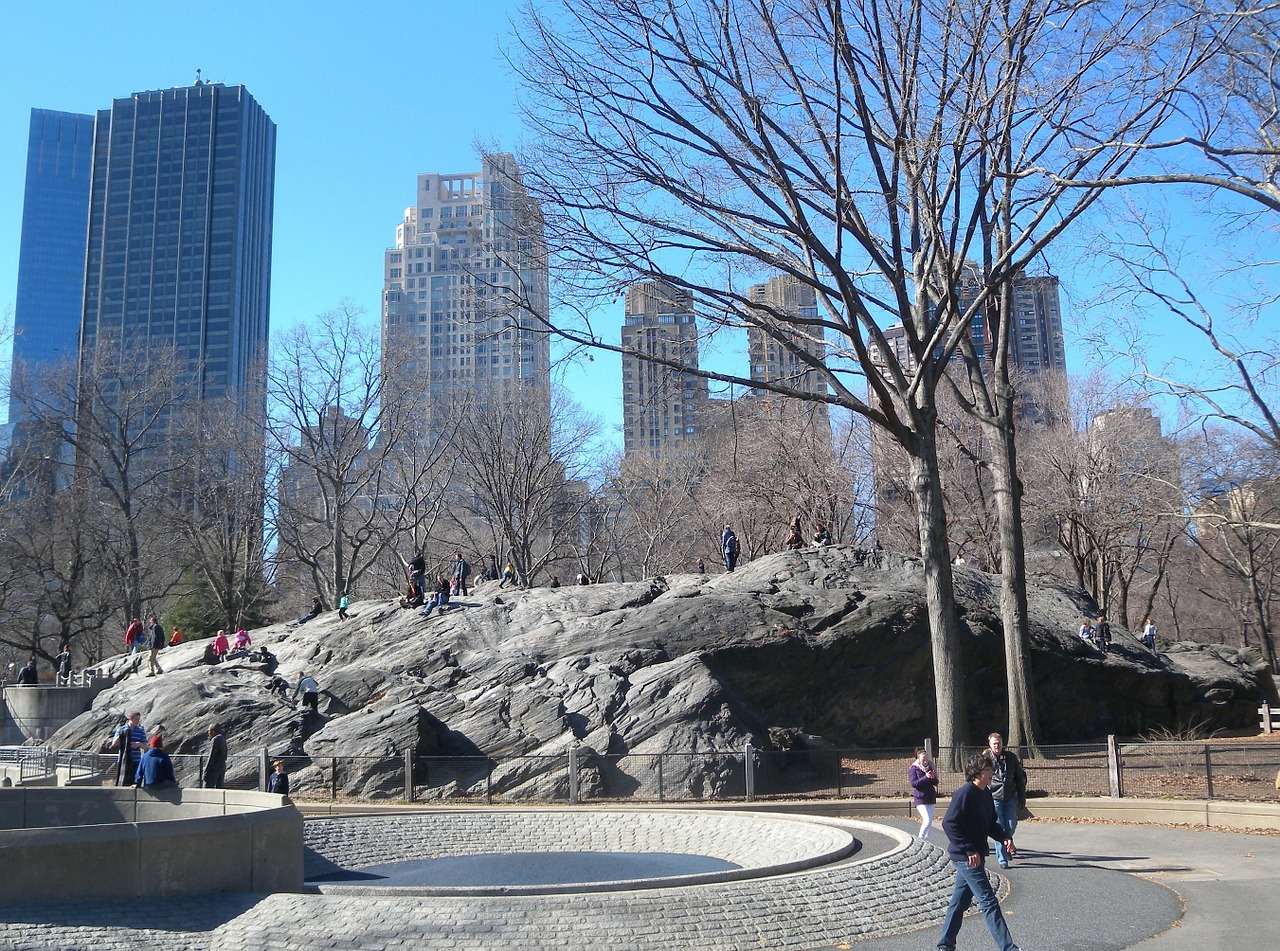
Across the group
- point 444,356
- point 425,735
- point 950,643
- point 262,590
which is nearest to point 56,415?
point 262,590

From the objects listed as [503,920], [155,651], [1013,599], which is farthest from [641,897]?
[155,651]

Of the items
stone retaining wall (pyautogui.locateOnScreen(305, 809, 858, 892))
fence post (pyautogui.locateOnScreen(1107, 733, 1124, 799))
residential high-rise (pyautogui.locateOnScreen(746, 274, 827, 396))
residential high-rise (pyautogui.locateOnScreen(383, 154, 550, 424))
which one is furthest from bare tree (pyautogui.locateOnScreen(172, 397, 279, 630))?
fence post (pyautogui.locateOnScreen(1107, 733, 1124, 799))

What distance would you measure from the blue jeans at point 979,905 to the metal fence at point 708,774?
10.8 m

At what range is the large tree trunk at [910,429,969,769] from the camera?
20.2 m

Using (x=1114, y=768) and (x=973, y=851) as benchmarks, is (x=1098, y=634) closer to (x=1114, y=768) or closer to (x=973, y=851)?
(x=1114, y=768)

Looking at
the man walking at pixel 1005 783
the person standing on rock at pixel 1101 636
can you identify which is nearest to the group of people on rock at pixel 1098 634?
the person standing on rock at pixel 1101 636

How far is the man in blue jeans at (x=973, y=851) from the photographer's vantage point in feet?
25.6

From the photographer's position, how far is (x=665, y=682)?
2369 centimetres

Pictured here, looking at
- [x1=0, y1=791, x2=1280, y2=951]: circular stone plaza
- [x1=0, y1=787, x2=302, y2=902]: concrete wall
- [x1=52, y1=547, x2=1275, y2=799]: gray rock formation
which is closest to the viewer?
[x1=0, y1=791, x2=1280, y2=951]: circular stone plaza

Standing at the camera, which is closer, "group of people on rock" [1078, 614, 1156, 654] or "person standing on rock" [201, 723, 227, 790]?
"person standing on rock" [201, 723, 227, 790]

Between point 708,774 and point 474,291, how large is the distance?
10.2 meters

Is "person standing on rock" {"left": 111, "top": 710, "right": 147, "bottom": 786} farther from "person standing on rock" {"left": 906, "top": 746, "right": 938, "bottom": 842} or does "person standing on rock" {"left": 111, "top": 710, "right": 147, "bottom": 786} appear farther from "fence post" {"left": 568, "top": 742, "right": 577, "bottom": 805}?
"person standing on rock" {"left": 906, "top": 746, "right": 938, "bottom": 842}

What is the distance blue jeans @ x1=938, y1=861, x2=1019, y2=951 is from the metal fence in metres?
10.8

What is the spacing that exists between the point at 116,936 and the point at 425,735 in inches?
525
